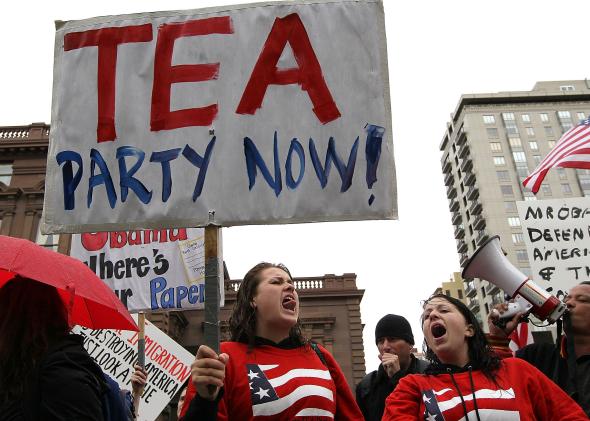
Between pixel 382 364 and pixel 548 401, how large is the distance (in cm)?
159

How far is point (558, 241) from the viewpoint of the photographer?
670cm

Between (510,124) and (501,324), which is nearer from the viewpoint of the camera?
(501,324)

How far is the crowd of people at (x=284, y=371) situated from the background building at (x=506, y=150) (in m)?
62.9

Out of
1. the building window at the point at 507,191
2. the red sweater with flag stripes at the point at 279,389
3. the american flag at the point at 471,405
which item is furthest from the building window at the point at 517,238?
the red sweater with flag stripes at the point at 279,389

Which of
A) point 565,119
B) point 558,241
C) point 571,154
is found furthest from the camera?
point 565,119

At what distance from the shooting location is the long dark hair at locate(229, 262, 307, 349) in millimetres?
2723

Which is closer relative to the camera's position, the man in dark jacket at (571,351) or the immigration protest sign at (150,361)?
the man in dark jacket at (571,351)

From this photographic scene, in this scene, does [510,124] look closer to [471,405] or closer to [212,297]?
[471,405]

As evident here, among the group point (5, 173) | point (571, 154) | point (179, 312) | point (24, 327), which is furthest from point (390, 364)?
point (5, 173)

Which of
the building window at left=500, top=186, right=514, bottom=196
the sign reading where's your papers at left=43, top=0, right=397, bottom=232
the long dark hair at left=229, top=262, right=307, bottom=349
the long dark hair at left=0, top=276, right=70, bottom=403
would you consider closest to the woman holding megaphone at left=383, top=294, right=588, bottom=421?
the long dark hair at left=229, top=262, right=307, bottom=349

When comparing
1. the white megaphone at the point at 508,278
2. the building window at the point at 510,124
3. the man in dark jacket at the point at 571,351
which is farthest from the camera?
the building window at the point at 510,124

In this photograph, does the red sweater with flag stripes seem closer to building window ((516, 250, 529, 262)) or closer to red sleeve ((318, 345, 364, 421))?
red sleeve ((318, 345, 364, 421))

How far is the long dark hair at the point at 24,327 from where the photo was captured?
1.78 m

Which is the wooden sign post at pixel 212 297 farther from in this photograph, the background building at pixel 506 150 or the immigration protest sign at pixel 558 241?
the background building at pixel 506 150
